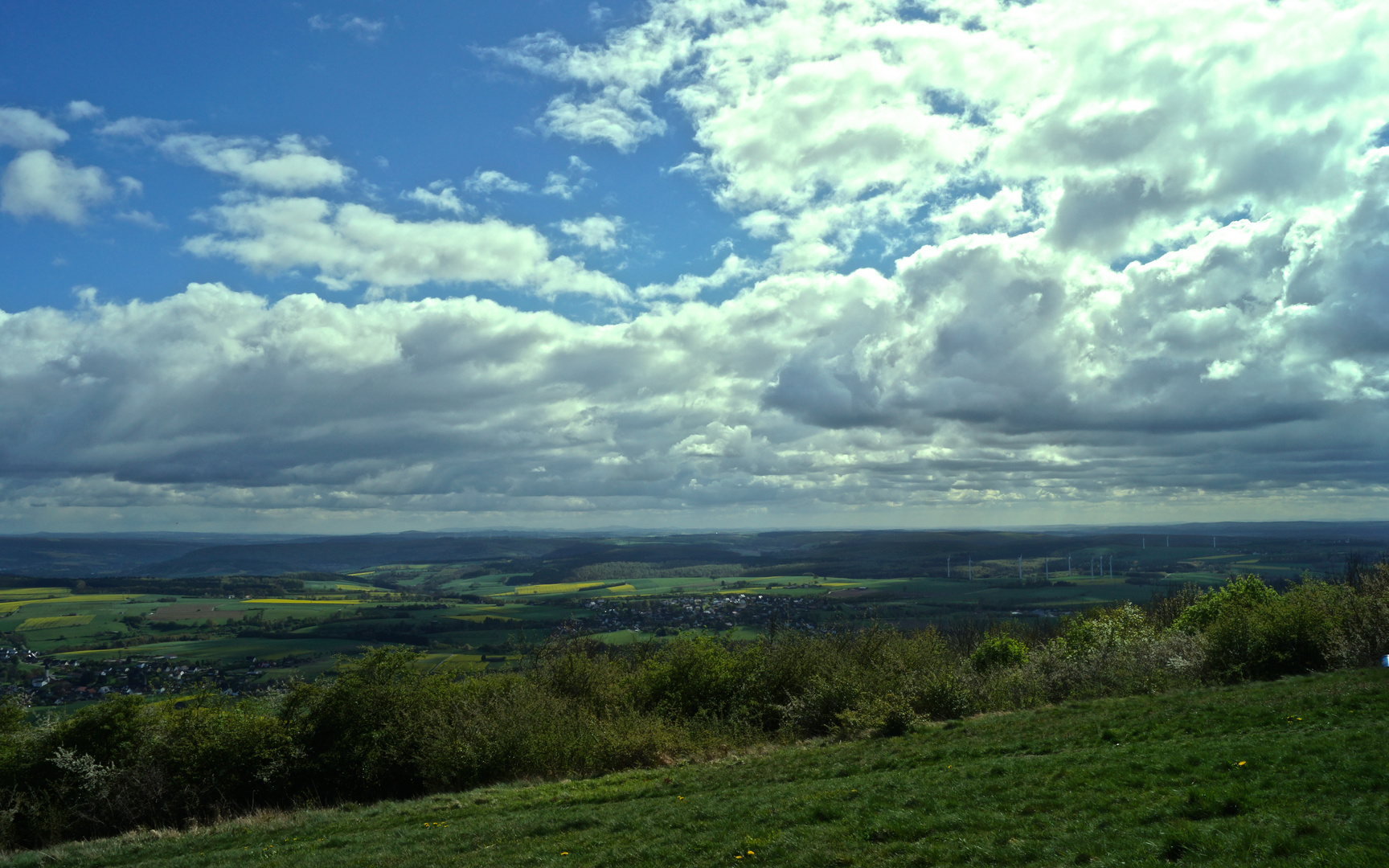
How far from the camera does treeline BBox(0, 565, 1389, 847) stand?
100 ft

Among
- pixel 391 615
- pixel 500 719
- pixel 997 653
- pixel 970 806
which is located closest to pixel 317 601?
pixel 391 615

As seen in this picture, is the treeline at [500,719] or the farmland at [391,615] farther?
the farmland at [391,615]

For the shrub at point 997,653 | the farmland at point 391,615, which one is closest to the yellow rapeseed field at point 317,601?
the farmland at point 391,615

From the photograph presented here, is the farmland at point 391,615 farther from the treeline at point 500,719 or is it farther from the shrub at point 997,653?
the shrub at point 997,653

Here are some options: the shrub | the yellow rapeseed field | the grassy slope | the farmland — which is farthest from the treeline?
the yellow rapeseed field

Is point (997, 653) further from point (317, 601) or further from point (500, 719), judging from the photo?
point (317, 601)

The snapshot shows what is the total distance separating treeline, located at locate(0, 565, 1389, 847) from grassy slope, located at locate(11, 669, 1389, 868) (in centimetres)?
375

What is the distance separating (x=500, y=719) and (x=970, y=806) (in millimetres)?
23491

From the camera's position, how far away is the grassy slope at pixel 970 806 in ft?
38.9

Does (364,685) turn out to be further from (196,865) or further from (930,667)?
(930,667)

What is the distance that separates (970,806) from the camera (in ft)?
50.5

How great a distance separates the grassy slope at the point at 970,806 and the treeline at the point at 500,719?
12.3ft

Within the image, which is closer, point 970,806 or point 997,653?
point 970,806

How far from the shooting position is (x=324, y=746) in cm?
3309
